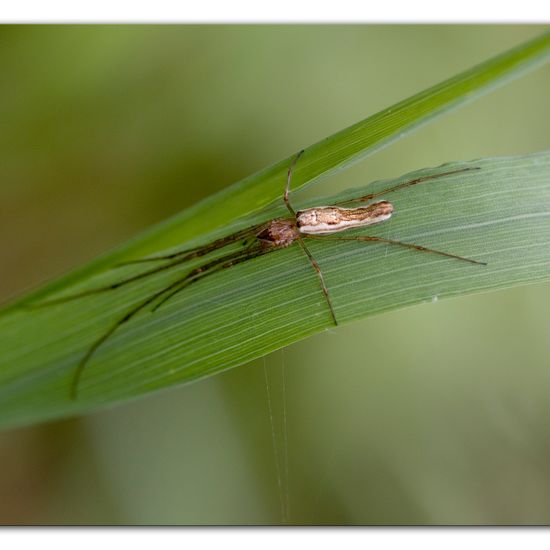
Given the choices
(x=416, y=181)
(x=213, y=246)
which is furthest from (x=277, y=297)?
(x=416, y=181)

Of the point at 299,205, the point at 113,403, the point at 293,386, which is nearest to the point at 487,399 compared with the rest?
the point at 293,386

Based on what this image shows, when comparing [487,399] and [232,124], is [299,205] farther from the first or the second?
[487,399]
